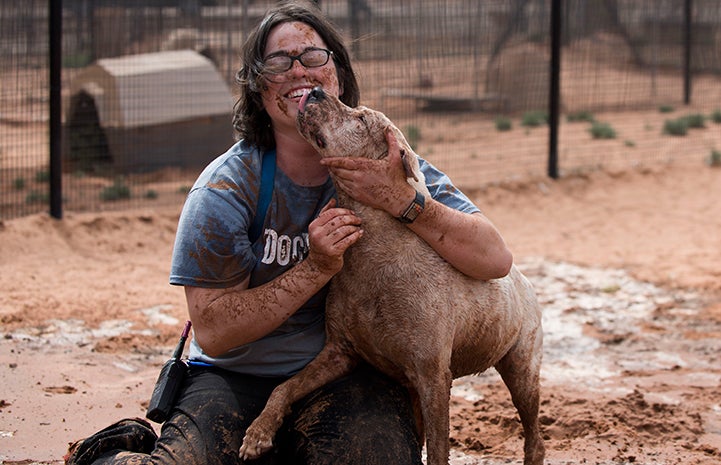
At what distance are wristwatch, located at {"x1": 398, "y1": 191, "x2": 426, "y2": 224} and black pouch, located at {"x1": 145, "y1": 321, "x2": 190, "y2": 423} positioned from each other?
917mm

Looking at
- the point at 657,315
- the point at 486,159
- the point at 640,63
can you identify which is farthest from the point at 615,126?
the point at 657,315

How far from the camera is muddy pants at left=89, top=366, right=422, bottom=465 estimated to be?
10.2 feet

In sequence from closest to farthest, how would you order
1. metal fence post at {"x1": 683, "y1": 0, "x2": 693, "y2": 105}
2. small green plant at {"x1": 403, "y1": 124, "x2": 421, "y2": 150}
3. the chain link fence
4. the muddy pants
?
the muddy pants → the chain link fence → small green plant at {"x1": 403, "y1": 124, "x2": 421, "y2": 150} → metal fence post at {"x1": 683, "y1": 0, "x2": 693, "y2": 105}

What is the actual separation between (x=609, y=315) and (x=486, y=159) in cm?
446

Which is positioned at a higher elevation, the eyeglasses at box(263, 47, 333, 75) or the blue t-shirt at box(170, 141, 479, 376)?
the eyeglasses at box(263, 47, 333, 75)

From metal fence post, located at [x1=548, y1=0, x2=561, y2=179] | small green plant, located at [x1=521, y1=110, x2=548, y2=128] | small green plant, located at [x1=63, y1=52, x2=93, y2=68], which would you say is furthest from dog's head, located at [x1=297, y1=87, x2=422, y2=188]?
small green plant, located at [x1=521, y1=110, x2=548, y2=128]

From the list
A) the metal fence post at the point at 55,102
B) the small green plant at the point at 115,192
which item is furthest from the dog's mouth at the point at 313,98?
the small green plant at the point at 115,192

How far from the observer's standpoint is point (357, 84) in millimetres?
3568

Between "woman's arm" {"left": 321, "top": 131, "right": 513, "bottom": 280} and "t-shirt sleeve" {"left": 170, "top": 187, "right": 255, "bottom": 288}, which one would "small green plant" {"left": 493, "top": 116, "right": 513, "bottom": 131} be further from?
"t-shirt sleeve" {"left": 170, "top": 187, "right": 255, "bottom": 288}

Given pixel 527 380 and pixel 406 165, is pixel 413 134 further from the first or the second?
pixel 406 165

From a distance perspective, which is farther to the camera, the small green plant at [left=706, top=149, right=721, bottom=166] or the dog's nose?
the small green plant at [left=706, top=149, right=721, bottom=166]

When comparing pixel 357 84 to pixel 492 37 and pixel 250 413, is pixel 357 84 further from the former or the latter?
pixel 492 37

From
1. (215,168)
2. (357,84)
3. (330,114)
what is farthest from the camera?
(357,84)

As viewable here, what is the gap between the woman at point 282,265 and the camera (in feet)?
10.1
